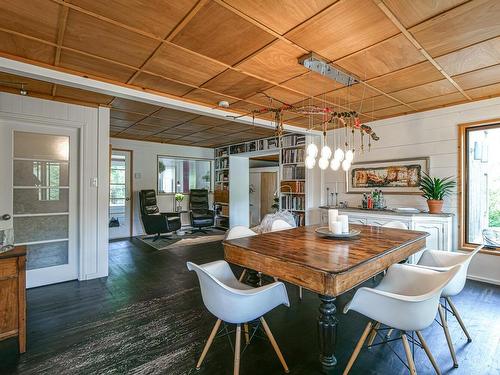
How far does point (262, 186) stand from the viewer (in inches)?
331

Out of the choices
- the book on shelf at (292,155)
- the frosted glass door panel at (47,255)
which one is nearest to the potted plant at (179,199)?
the book on shelf at (292,155)

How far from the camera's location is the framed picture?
13.6 ft

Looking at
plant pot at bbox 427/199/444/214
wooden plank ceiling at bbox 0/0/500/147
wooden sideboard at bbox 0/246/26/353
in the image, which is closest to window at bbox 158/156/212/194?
wooden plank ceiling at bbox 0/0/500/147

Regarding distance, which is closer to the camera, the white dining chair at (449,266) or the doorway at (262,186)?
the white dining chair at (449,266)

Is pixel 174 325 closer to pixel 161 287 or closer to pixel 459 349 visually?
pixel 161 287

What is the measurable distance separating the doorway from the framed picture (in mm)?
3338

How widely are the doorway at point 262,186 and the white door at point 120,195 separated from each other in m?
3.68

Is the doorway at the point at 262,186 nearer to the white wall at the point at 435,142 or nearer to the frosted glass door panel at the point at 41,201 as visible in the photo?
the white wall at the point at 435,142

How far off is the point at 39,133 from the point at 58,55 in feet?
4.88

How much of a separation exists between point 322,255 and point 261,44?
1.75 meters

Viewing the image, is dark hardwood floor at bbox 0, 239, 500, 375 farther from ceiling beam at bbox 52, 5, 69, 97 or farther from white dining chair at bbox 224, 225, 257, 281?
ceiling beam at bbox 52, 5, 69, 97

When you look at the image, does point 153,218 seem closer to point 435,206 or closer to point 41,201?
point 41,201

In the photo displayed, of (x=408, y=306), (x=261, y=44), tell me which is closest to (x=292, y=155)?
(x=261, y=44)

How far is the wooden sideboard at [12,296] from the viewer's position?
194cm
